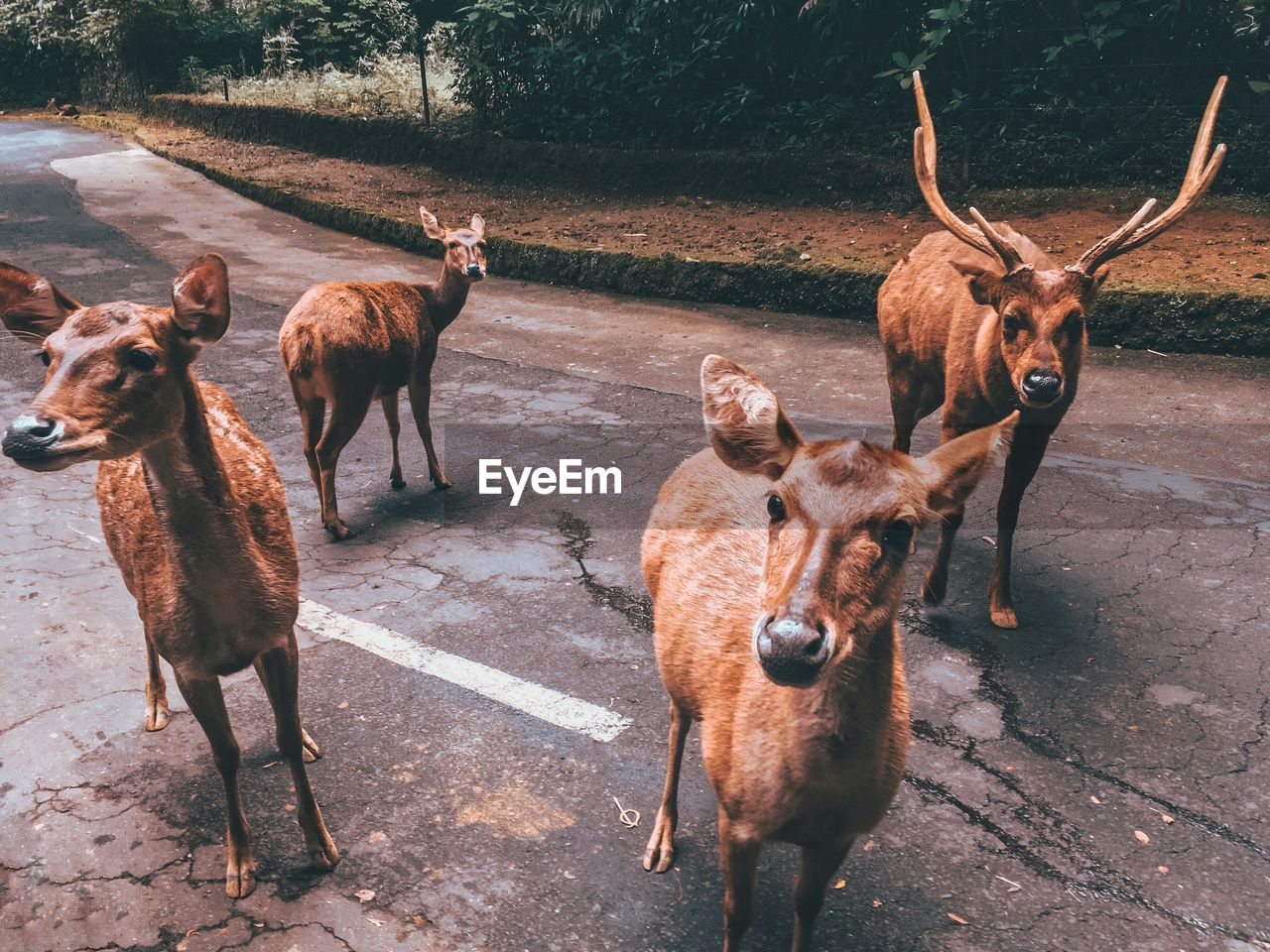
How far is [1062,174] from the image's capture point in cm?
1080

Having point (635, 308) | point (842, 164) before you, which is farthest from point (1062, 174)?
point (635, 308)

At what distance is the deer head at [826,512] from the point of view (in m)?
2.09

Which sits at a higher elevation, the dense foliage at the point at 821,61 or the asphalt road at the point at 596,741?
the dense foliage at the point at 821,61

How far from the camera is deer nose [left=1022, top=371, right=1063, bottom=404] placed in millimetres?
4117

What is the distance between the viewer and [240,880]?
314cm

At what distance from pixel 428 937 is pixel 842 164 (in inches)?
436

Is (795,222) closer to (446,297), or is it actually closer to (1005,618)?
(446,297)

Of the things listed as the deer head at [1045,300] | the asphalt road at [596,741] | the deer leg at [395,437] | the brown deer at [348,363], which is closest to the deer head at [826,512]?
the asphalt road at [596,741]

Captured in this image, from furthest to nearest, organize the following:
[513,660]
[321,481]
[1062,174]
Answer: [1062,174]
[321,481]
[513,660]

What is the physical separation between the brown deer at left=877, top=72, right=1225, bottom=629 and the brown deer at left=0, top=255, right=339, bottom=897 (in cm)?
256

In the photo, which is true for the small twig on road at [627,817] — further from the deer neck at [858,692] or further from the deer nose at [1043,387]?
the deer nose at [1043,387]

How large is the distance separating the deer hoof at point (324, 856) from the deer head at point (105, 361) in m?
1.44

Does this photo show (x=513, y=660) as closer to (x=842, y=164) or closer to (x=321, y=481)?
(x=321, y=481)

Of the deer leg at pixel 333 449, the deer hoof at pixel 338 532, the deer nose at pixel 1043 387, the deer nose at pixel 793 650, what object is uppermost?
the deer nose at pixel 1043 387
